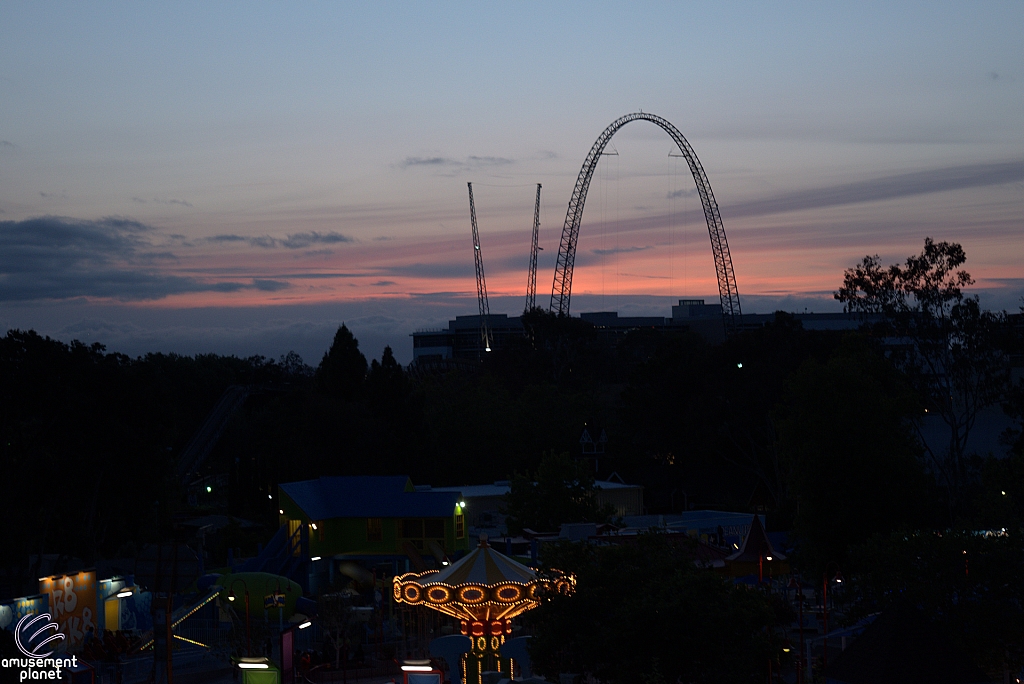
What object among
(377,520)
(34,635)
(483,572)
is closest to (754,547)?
(483,572)

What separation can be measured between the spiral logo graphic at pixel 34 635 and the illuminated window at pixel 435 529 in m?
18.2

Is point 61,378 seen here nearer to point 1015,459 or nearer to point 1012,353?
point 1015,459

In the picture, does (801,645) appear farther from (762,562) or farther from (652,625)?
(652,625)

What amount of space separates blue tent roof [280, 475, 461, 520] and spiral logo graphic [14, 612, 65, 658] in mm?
16330

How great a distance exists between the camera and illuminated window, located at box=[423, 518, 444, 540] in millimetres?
43562

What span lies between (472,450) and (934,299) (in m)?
30.1

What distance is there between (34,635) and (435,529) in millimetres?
19754

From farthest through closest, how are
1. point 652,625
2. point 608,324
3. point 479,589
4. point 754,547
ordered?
1. point 608,324
2. point 754,547
3. point 479,589
4. point 652,625

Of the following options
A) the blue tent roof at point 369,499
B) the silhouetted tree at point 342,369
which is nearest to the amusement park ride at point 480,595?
the blue tent roof at point 369,499

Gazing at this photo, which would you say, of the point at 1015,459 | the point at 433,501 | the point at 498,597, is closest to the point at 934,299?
the point at 1015,459

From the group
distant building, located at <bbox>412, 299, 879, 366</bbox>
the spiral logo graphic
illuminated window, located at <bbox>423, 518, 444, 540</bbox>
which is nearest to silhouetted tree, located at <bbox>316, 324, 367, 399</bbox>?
illuminated window, located at <bbox>423, 518, 444, 540</bbox>

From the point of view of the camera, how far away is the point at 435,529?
4356 centimetres

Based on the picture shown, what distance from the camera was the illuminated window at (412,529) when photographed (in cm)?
4372

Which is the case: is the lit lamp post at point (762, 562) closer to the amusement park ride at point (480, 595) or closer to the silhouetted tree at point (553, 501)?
the silhouetted tree at point (553, 501)
